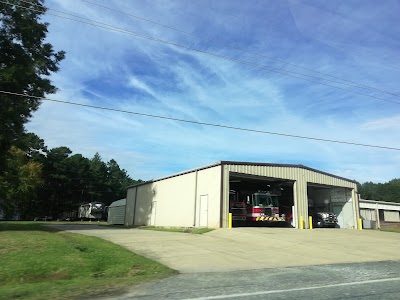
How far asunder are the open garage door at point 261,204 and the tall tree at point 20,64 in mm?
15539

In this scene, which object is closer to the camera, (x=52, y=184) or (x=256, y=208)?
(x=256, y=208)

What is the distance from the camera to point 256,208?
99.7ft

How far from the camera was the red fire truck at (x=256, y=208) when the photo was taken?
1191 inches

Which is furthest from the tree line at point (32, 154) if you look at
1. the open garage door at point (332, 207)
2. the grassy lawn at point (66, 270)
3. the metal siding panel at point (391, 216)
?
the metal siding panel at point (391, 216)

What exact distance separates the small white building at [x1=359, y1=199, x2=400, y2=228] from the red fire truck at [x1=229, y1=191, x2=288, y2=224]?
20.8m

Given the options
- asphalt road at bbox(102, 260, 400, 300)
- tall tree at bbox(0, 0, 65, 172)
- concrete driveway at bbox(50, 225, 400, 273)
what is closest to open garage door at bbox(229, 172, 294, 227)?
concrete driveway at bbox(50, 225, 400, 273)

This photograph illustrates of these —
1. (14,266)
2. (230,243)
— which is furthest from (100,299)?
(230,243)

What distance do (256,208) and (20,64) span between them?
20.6 metres

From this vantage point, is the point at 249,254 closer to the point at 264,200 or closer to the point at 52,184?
the point at 264,200

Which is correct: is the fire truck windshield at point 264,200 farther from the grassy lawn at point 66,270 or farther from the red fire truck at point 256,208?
the grassy lawn at point 66,270

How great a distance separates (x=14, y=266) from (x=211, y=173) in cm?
1982

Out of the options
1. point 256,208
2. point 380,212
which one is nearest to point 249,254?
point 256,208

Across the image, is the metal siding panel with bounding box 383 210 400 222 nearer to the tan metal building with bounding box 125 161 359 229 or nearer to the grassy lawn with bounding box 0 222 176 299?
the tan metal building with bounding box 125 161 359 229

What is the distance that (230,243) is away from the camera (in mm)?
18078
